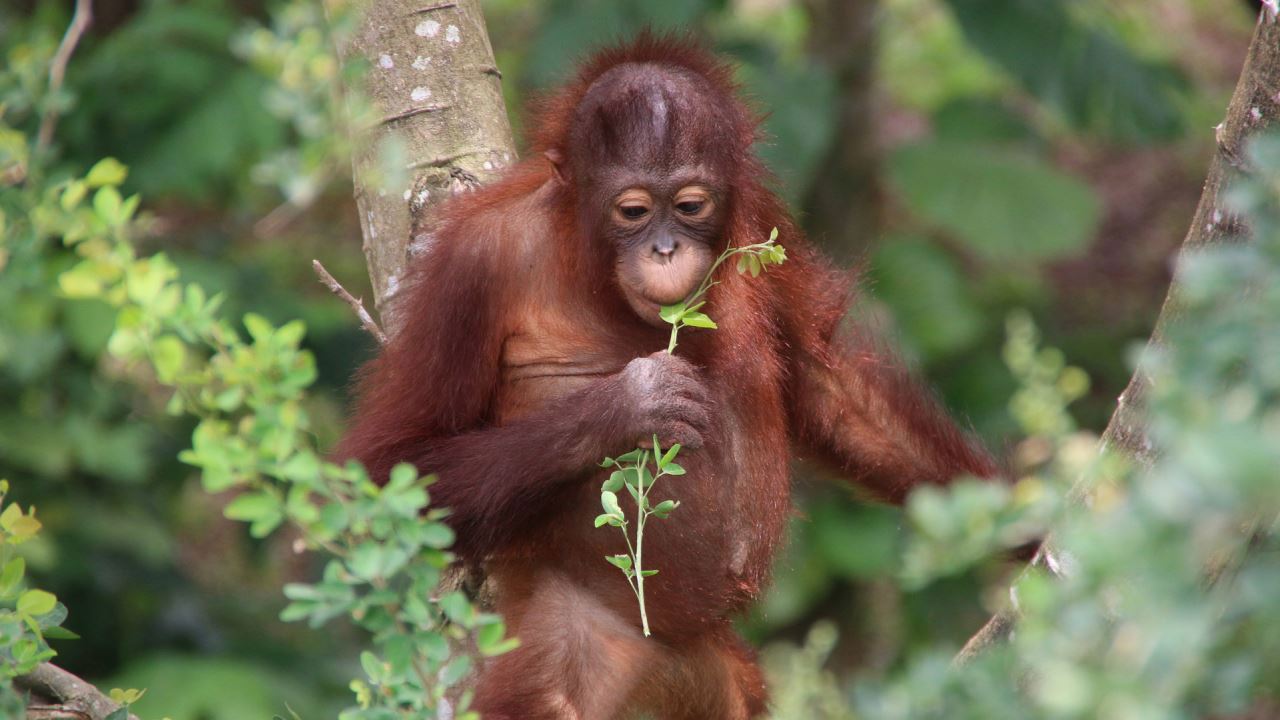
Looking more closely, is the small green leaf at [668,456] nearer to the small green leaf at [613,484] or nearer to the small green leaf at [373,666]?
the small green leaf at [613,484]

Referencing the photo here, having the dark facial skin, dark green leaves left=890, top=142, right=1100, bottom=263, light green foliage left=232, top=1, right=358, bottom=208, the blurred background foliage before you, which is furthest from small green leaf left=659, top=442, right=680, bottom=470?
dark green leaves left=890, top=142, right=1100, bottom=263

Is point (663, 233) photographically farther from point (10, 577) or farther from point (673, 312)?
point (10, 577)

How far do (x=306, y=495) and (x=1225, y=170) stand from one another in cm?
170

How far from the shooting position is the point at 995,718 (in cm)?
125

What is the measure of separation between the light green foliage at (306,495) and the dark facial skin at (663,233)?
1.21 m

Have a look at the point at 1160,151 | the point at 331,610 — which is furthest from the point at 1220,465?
the point at 1160,151

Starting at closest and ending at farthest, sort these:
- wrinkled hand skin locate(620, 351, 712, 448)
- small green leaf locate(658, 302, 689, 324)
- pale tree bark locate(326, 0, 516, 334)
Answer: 1. small green leaf locate(658, 302, 689, 324)
2. wrinkled hand skin locate(620, 351, 712, 448)
3. pale tree bark locate(326, 0, 516, 334)

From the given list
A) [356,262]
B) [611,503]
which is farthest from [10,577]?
[356,262]

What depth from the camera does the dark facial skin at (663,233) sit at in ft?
9.66

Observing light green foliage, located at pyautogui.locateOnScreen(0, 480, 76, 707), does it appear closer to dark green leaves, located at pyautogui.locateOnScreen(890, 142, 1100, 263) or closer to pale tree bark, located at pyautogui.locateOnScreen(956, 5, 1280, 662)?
pale tree bark, located at pyautogui.locateOnScreen(956, 5, 1280, 662)

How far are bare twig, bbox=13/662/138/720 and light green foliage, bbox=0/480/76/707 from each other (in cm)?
25

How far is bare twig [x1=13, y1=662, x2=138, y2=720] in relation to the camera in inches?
101

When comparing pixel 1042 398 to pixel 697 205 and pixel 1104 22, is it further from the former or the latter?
pixel 1104 22

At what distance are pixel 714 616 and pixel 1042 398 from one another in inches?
39.0
